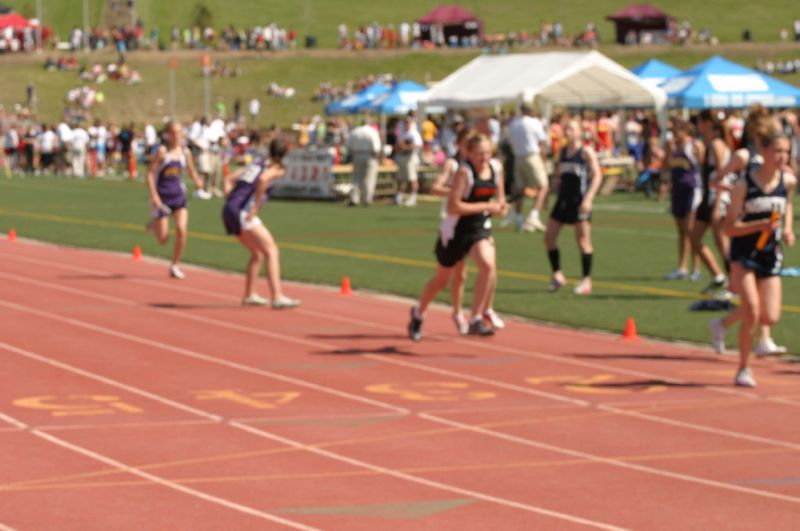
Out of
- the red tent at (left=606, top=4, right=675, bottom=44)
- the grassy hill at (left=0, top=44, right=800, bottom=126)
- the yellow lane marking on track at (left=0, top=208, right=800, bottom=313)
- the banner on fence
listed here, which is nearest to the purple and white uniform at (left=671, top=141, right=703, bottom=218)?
the yellow lane marking on track at (left=0, top=208, right=800, bottom=313)

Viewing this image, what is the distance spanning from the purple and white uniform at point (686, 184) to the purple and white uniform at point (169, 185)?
5.64 meters

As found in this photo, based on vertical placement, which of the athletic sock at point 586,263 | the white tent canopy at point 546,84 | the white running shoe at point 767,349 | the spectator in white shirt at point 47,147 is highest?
the white tent canopy at point 546,84

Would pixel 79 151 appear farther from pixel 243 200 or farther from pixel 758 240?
pixel 758 240

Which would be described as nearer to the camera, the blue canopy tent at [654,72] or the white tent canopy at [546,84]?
the white tent canopy at [546,84]

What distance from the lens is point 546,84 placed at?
37594 millimetres

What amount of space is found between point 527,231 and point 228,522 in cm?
1940

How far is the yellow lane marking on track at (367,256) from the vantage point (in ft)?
61.6

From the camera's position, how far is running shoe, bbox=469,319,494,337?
50.1 ft

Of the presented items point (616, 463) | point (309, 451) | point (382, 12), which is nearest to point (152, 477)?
point (309, 451)

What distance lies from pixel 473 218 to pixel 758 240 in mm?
3019

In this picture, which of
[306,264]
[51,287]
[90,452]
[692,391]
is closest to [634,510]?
[90,452]

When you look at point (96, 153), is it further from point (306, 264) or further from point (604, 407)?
point (604, 407)

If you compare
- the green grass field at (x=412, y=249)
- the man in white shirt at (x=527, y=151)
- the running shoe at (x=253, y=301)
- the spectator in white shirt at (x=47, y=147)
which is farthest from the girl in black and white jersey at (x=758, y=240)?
the spectator in white shirt at (x=47, y=147)

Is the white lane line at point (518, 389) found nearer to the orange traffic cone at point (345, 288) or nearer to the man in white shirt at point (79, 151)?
the orange traffic cone at point (345, 288)
